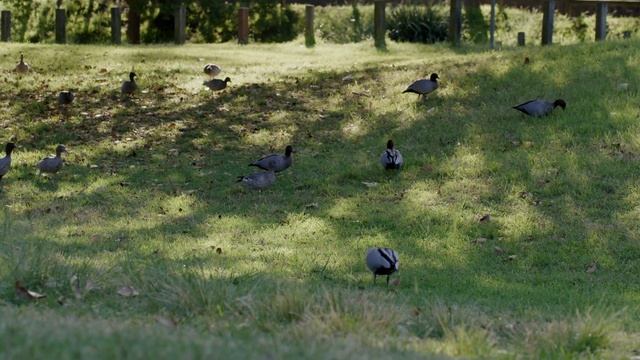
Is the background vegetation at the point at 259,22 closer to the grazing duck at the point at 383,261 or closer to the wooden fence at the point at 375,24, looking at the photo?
the wooden fence at the point at 375,24

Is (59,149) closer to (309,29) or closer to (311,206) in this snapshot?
(311,206)

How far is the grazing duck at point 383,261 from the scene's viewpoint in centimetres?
999

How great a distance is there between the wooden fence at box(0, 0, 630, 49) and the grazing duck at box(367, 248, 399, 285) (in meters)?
13.1

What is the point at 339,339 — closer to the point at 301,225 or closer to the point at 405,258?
the point at 405,258

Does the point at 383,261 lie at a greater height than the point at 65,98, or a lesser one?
lesser

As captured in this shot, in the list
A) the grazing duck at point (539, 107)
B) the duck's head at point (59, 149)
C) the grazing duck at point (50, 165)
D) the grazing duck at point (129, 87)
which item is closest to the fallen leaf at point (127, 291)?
the grazing duck at point (50, 165)

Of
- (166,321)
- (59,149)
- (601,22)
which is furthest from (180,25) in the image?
(166,321)

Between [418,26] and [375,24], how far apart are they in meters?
3.04

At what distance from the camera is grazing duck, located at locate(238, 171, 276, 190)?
46.9 ft

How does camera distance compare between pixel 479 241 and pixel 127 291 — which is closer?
pixel 127 291

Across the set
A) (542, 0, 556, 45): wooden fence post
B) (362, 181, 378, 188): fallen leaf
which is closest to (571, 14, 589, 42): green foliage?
(542, 0, 556, 45): wooden fence post

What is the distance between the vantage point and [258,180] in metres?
14.3

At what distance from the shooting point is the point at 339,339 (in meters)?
6.78

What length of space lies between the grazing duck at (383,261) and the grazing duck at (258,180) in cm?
432
